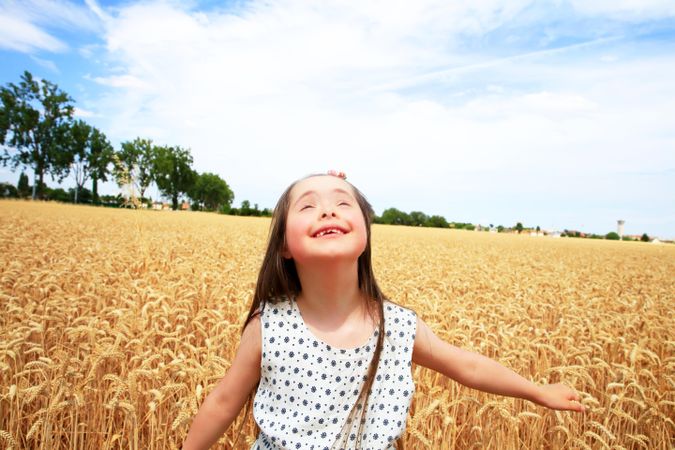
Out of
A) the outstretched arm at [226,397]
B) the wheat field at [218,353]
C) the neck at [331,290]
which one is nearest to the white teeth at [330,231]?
the neck at [331,290]

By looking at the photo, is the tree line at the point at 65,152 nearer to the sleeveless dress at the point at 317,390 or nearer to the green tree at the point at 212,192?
the green tree at the point at 212,192

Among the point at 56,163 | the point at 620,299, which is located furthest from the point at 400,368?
the point at 56,163

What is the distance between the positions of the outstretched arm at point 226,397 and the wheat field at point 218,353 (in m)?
0.20

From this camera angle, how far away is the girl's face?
1.96 metres

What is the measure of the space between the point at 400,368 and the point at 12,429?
270 cm

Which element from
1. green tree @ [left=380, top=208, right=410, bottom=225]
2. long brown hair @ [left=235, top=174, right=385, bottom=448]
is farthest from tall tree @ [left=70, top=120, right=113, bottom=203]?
long brown hair @ [left=235, top=174, right=385, bottom=448]

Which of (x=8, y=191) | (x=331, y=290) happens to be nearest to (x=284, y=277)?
(x=331, y=290)

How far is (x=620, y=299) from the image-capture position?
344 inches

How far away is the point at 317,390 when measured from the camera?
82.6 inches

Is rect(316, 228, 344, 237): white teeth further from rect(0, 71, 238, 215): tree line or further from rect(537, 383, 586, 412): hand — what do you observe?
rect(0, 71, 238, 215): tree line

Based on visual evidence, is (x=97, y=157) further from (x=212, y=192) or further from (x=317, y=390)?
(x=317, y=390)

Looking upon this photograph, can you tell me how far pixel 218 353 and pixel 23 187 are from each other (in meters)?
105

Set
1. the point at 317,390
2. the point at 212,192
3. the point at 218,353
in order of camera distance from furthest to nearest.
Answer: the point at 212,192 → the point at 218,353 → the point at 317,390

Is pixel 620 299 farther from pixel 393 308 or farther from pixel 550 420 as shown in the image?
A: pixel 393 308
